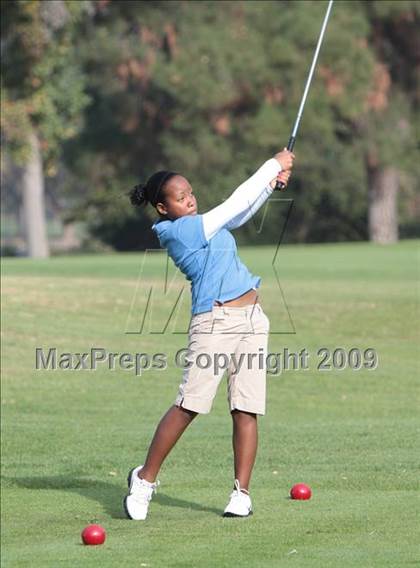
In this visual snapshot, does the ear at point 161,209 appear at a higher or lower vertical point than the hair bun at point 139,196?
lower

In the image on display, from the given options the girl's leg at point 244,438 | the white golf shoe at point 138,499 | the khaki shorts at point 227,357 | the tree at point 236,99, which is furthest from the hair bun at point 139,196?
the tree at point 236,99

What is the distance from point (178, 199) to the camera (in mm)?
7965

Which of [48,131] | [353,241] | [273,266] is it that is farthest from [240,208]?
[353,241]

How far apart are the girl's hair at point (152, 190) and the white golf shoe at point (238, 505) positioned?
66.7 inches

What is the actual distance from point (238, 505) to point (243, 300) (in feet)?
3.78

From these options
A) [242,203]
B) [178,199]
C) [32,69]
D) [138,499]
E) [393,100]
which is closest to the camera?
[242,203]

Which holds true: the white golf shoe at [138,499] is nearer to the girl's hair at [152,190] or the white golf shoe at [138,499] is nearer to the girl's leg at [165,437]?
the girl's leg at [165,437]

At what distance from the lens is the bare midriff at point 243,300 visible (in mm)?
7954

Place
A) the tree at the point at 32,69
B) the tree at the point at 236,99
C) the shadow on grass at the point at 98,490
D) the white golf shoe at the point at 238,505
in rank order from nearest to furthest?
the white golf shoe at the point at 238,505 < the shadow on grass at the point at 98,490 < the tree at the point at 32,69 < the tree at the point at 236,99

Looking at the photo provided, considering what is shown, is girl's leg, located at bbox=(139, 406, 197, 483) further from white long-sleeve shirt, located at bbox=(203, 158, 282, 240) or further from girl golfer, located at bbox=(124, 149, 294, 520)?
white long-sleeve shirt, located at bbox=(203, 158, 282, 240)

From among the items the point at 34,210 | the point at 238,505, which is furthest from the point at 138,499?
Result: the point at 34,210

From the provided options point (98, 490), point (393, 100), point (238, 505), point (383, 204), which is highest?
point (393, 100)

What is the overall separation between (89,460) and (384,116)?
38.5 metres

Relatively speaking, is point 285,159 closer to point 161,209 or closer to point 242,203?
point 242,203
